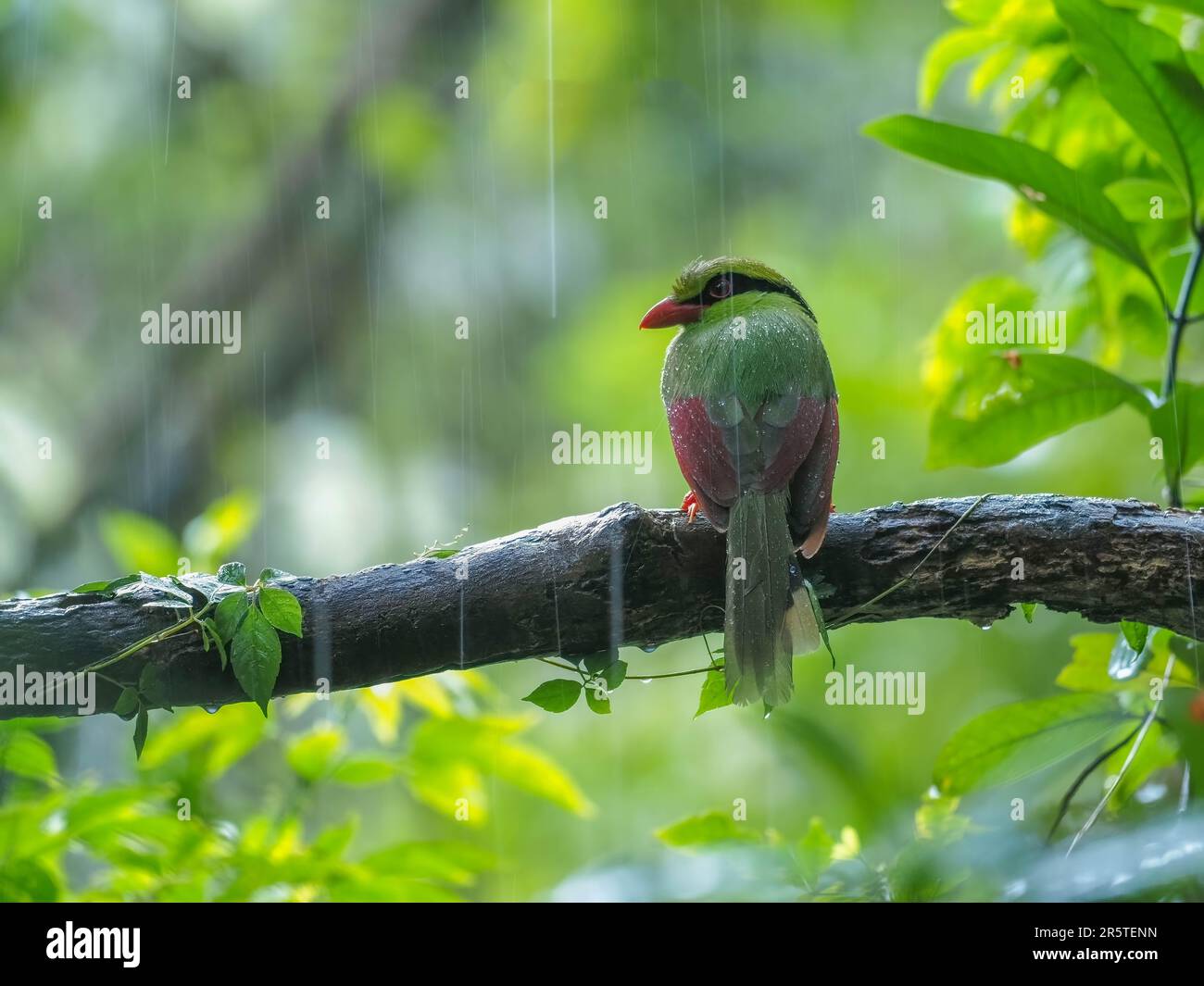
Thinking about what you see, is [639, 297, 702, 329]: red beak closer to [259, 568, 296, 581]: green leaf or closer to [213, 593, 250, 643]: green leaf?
[259, 568, 296, 581]: green leaf

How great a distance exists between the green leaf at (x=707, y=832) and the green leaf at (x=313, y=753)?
3.03 feet

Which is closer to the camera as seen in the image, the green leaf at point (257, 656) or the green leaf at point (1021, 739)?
the green leaf at point (257, 656)

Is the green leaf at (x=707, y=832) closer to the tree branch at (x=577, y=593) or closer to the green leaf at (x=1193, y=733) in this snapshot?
the tree branch at (x=577, y=593)

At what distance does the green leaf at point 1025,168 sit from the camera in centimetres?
264

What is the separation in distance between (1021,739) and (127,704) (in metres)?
1.90

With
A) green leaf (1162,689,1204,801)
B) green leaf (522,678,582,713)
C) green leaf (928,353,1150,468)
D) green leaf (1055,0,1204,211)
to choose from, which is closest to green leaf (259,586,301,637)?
green leaf (522,678,582,713)

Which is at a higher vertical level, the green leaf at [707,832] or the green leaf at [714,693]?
the green leaf at [714,693]

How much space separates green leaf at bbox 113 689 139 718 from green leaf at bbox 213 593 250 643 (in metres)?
0.22

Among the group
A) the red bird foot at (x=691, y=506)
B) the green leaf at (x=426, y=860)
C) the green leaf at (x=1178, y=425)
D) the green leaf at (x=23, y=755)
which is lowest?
the green leaf at (x=426, y=860)

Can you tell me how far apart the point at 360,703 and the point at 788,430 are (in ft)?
4.68

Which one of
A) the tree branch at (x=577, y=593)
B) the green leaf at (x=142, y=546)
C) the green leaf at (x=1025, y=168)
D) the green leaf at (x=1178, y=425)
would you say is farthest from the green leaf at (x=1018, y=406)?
the green leaf at (x=142, y=546)

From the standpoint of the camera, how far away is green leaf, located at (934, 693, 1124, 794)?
2.46 meters
